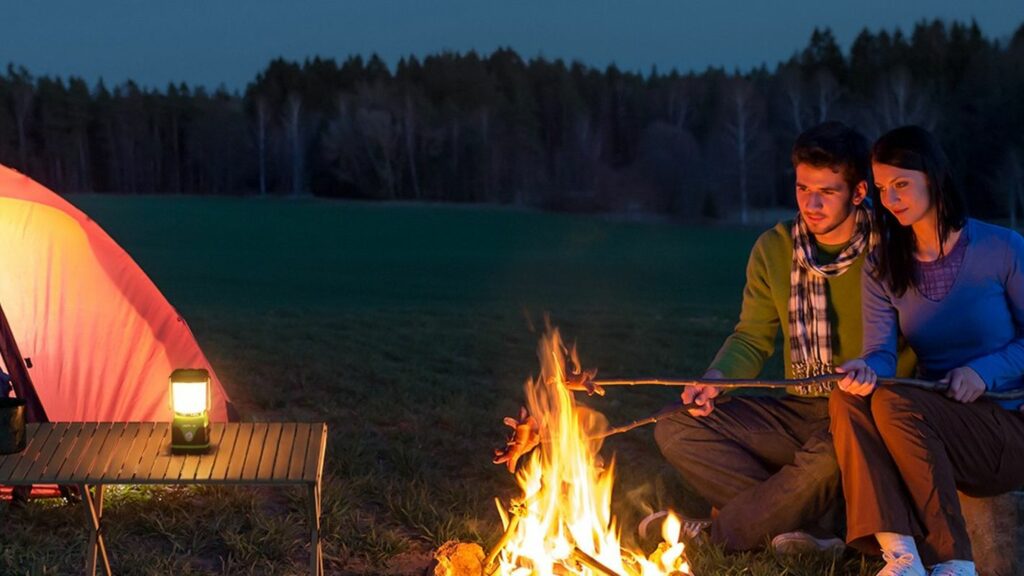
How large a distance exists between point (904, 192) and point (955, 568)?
1.00 m

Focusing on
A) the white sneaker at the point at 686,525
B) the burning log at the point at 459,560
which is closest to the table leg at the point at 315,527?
the burning log at the point at 459,560

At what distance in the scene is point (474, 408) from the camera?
5.64m

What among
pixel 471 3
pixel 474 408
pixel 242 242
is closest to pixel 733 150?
pixel 242 242

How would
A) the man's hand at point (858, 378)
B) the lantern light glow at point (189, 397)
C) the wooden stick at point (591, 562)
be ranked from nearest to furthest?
1. the wooden stick at point (591, 562)
2. the man's hand at point (858, 378)
3. the lantern light glow at point (189, 397)

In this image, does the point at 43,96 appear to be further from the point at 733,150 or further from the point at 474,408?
the point at 474,408

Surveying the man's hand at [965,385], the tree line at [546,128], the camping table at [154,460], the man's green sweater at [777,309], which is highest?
the tree line at [546,128]

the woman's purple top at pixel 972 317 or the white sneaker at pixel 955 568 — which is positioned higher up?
the woman's purple top at pixel 972 317

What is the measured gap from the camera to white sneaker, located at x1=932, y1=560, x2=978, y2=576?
2.79m

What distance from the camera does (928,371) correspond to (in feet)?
10.4

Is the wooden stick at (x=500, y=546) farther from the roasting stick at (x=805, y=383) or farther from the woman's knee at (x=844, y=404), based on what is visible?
the woman's knee at (x=844, y=404)

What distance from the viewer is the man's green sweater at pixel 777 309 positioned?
10.9 ft

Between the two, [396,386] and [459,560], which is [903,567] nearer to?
[459,560]

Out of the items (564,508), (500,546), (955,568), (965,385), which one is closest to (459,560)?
(500,546)

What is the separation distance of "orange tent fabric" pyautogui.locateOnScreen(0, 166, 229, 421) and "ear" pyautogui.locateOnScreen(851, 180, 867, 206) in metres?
2.61
